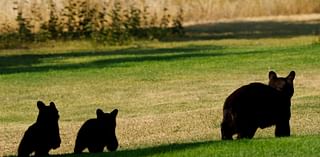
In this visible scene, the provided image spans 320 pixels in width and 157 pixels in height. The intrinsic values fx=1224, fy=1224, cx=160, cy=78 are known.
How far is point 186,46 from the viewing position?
39.0 m

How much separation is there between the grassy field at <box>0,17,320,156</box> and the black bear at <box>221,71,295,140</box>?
0.75 ft

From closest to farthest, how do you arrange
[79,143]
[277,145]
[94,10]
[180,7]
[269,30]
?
[277,145] → [79,143] → [94,10] → [269,30] → [180,7]

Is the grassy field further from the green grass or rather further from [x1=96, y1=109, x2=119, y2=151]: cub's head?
[x1=96, y1=109, x2=119, y2=151]: cub's head

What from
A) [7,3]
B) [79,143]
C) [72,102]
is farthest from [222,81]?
[7,3]

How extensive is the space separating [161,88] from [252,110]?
39.6 feet

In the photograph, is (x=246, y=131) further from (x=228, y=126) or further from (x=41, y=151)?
(x=41, y=151)

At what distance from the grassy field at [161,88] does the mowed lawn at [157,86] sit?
0.02 m

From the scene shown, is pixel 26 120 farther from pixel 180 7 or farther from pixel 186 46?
pixel 180 7

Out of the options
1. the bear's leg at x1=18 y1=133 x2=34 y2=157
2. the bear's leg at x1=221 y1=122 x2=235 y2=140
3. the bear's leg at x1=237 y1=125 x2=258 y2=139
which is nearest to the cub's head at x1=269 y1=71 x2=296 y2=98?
the bear's leg at x1=237 y1=125 x2=258 y2=139

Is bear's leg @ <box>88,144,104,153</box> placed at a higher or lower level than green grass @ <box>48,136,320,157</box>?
lower

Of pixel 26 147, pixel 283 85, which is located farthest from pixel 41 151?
pixel 283 85

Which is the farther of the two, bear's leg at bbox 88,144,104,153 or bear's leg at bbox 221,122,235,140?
bear's leg at bbox 88,144,104,153

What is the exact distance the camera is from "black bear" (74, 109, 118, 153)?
13141mm

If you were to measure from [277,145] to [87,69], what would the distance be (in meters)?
17.8
